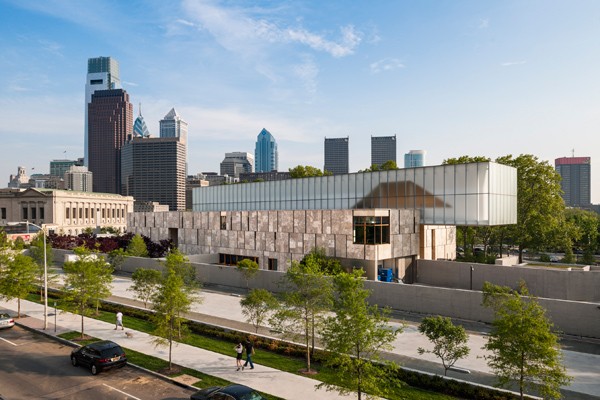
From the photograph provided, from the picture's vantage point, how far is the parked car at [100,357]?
22.2m

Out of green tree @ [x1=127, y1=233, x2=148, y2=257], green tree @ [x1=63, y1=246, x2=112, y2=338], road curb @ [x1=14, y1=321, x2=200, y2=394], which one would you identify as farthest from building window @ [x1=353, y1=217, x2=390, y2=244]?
green tree @ [x1=127, y1=233, x2=148, y2=257]

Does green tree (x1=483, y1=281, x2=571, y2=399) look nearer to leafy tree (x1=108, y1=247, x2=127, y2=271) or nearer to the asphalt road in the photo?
the asphalt road

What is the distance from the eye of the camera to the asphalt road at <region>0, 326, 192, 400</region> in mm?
19672

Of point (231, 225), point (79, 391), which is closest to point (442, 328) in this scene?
point (79, 391)

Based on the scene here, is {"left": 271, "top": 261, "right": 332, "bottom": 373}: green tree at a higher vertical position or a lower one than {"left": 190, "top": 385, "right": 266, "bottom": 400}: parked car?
higher

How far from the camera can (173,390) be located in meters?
20.1

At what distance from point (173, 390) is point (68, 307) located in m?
14.1

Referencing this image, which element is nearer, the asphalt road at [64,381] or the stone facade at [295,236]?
the asphalt road at [64,381]

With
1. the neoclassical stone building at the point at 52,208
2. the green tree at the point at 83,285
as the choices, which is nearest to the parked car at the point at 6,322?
the green tree at the point at 83,285

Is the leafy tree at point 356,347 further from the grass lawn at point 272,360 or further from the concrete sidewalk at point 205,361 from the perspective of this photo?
the concrete sidewalk at point 205,361

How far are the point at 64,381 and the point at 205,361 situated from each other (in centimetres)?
693

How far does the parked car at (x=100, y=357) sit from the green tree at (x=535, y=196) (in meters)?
56.6

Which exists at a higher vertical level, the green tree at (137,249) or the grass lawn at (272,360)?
the green tree at (137,249)

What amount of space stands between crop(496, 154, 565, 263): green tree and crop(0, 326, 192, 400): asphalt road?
5645 centimetres
